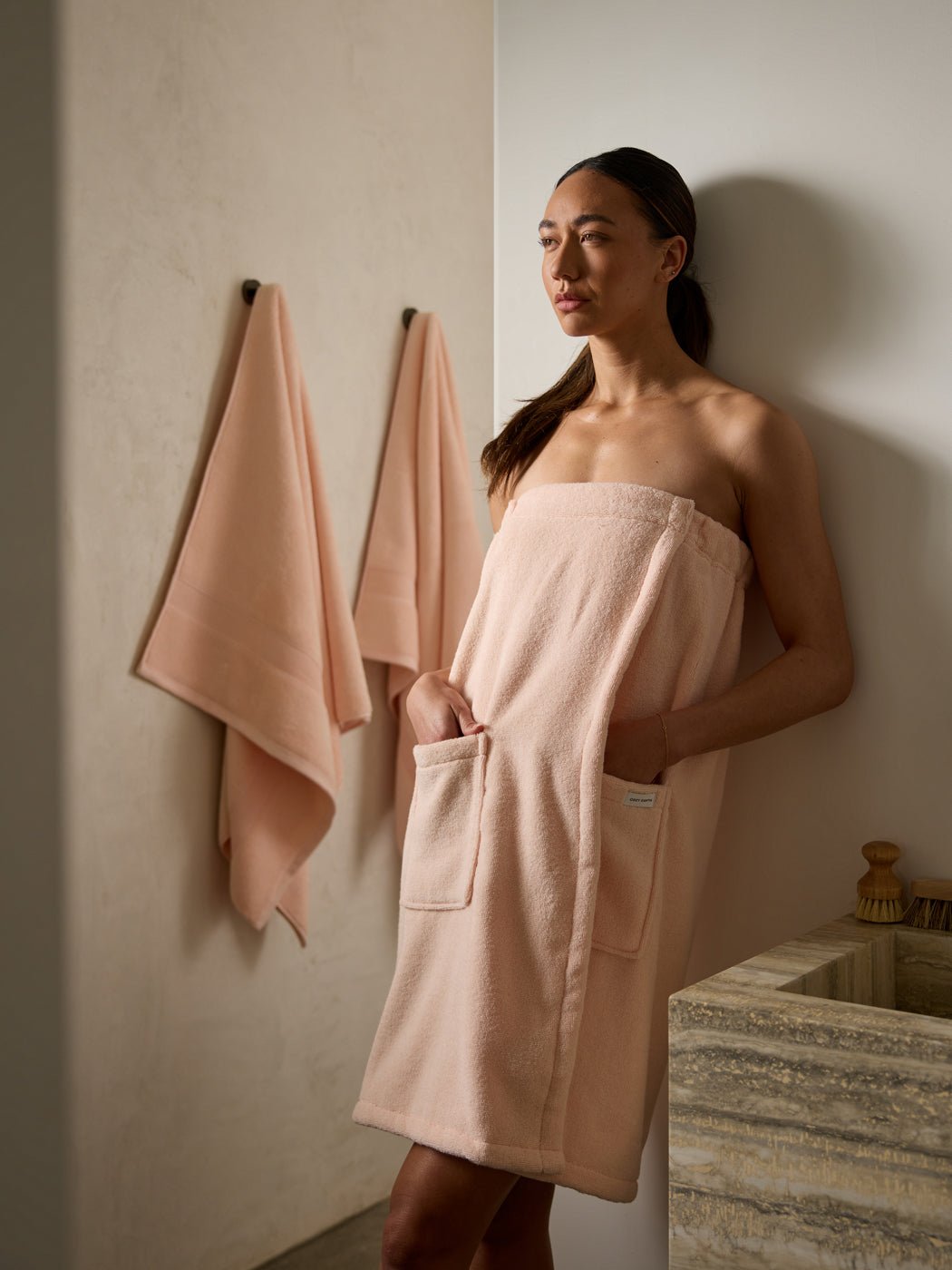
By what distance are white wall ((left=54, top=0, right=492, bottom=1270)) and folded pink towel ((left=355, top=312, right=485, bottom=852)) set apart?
35 mm

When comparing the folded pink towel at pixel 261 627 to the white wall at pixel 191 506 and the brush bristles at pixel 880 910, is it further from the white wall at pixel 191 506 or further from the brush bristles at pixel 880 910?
the brush bristles at pixel 880 910

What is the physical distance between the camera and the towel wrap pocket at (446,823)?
1.16 m

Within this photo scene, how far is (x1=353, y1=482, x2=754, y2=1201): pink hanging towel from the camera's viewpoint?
3.58 feet

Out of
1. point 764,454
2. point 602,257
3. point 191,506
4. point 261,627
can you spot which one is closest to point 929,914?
point 764,454

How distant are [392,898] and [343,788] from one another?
26 centimetres

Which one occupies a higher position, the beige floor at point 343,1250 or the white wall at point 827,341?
the white wall at point 827,341

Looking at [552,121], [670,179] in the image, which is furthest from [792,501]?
[552,121]

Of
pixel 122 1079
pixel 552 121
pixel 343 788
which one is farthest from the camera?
pixel 343 788

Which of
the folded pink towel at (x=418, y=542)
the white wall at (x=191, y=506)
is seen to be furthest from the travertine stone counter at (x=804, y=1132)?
the folded pink towel at (x=418, y=542)

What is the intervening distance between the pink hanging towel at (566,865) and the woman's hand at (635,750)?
0.04 ft

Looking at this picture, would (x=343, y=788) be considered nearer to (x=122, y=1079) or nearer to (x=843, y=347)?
(x=122, y=1079)

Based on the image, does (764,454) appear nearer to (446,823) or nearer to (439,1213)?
(446,823)

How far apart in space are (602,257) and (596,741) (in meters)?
0.47

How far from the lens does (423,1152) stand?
3.70 ft
